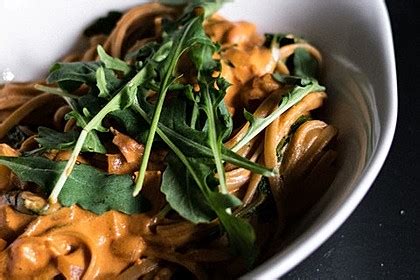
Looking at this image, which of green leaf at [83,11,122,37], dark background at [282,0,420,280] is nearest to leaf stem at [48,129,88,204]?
dark background at [282,0,420,280]

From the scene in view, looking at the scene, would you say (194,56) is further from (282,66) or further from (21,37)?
(21,37)

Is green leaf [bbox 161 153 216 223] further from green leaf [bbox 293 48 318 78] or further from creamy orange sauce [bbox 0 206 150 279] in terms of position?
green leaf [bbox 293 48 318 78]

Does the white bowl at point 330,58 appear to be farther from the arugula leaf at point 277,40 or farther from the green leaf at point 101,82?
the green leaf at point 101,82

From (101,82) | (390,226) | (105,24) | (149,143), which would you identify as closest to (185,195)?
(149,143)

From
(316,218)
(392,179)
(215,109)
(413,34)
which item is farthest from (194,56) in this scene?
(413,34)

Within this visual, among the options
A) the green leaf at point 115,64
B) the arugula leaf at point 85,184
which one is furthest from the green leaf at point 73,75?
the arugula leaf at point 85,184

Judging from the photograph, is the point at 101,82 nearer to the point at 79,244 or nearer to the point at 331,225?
the point at 79,244
